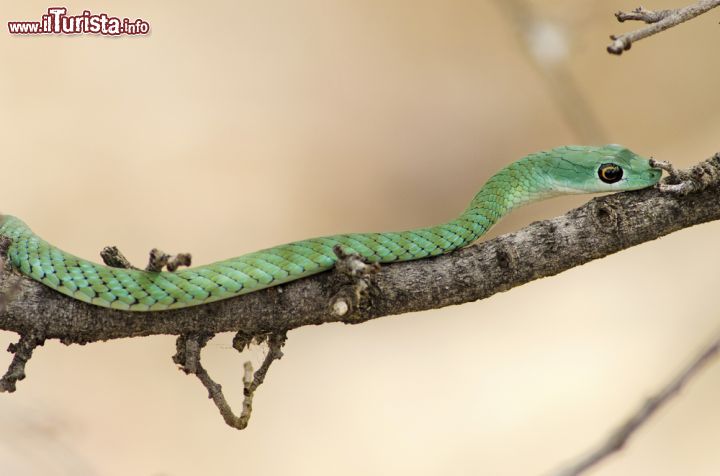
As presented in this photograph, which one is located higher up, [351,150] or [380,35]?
[380,35]

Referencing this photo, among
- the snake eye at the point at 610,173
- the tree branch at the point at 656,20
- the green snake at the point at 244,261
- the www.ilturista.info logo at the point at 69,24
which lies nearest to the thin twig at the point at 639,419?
the tree branch at the point at 656,20

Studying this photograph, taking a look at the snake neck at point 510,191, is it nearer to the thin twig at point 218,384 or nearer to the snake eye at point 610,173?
the snake eye at point 610,173

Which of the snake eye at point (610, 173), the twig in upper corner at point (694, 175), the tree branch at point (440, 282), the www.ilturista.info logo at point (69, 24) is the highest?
the www.ilturista.info logo at point (69, 24)

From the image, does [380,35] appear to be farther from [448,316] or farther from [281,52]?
[448,316]

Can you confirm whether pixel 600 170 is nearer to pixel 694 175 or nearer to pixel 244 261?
pixel 694 175

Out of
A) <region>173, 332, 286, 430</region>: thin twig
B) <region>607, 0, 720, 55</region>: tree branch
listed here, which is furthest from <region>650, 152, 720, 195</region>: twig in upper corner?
<region>173, 332, 286, 430</region>: thin twig

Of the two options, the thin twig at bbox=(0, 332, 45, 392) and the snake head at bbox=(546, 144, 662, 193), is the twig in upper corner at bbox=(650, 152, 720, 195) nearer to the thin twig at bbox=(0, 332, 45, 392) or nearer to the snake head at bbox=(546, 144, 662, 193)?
the snake head at bbox=(546, 144, 662, 193)

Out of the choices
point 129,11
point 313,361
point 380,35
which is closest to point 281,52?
point 380,35

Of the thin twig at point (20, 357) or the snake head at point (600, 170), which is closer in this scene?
the thin twig at point (20, 357)

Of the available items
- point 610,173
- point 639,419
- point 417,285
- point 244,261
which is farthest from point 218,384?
point 639,419
